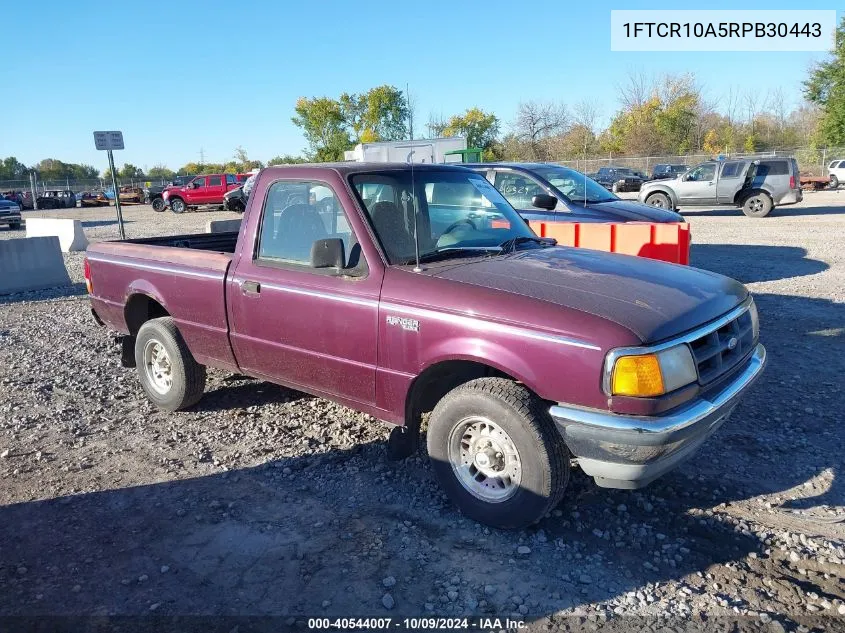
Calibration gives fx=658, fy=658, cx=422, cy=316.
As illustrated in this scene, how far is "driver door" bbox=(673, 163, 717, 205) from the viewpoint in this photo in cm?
2072

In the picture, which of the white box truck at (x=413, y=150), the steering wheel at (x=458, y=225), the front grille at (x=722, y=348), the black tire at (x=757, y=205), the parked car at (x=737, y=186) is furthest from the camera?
the white box truck at (x=413, y=150)

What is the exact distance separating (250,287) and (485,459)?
1.97 meters

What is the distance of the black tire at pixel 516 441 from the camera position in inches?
125

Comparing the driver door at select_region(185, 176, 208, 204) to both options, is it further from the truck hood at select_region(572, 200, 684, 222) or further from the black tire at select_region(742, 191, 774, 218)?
the truck hood at select_region(572, 200, 684, 222)

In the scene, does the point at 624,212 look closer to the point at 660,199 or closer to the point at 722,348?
the point at 722,348

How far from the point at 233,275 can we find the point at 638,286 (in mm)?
2636

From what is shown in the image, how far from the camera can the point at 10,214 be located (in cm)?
2669

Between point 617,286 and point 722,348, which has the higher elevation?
point 617,286

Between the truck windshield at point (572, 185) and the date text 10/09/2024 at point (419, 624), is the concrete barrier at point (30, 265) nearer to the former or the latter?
the truck windshield at point (572, 185)

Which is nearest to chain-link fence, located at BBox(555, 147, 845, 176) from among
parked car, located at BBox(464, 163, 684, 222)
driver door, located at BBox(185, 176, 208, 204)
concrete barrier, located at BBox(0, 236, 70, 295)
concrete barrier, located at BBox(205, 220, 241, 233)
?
driver door, located at BBox(185, 176, 208, 204)

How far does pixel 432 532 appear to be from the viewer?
348 cm

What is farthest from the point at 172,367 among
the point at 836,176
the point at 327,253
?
the point at 836,176

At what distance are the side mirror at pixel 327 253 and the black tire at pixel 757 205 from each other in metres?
19.8

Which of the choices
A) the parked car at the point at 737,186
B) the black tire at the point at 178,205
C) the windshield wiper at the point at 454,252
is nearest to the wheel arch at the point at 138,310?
the windshield wiper at the point at 454,252
